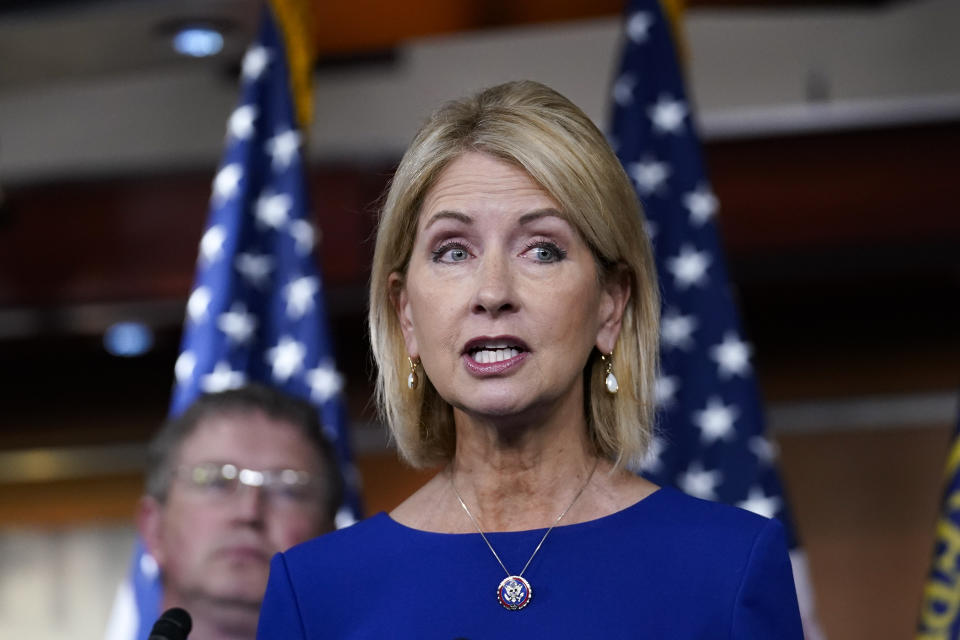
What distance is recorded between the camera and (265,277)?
3.21m

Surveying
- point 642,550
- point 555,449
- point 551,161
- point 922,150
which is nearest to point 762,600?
point 642,550

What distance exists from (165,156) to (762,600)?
3582mm

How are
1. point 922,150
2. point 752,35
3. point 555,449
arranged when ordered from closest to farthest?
point 555,449, point 922,150, point 752,35

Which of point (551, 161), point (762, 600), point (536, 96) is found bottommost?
point (762, 600)

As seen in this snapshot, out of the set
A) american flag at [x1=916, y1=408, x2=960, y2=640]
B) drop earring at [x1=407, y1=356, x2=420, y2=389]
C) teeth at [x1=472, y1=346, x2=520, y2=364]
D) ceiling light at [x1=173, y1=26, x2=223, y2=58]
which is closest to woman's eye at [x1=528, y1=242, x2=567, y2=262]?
teeth at [x1=472, y1=346, x2=520, y2=364]

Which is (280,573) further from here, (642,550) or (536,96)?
(536,96)

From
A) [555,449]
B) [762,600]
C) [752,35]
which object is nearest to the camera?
[762,600]

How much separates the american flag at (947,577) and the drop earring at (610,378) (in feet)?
4.80

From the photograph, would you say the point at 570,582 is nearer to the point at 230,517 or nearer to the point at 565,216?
the point at 565,216

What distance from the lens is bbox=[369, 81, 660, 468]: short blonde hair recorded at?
4.86ft

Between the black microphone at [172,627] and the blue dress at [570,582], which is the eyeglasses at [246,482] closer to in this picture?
the blue dress at [570,582]

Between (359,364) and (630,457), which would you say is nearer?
(630,457)

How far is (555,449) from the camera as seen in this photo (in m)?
1.54

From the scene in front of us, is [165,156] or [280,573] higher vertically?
[165,156]
